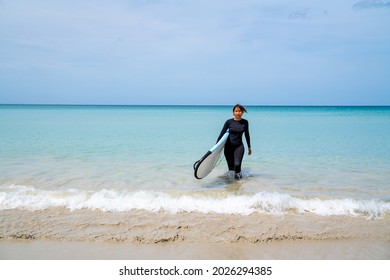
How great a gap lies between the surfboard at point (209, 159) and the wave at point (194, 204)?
3.61ft

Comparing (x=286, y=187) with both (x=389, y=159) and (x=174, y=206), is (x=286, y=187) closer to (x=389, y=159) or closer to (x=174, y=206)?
(x=174, y=206)

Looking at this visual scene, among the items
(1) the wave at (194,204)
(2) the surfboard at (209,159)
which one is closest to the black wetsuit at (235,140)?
(2) the surfboard at (209,159)

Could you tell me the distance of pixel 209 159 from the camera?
7.27 metres

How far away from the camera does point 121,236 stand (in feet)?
13.7

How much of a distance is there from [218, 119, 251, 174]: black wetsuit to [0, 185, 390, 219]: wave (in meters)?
1.52

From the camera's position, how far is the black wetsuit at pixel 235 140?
7172 mm

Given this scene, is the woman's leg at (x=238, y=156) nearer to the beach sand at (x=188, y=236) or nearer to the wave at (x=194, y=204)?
the wave at (x=194, y=204)

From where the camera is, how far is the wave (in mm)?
5191

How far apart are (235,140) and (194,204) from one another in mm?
2317

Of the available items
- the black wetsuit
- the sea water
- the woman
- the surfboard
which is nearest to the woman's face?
the woman

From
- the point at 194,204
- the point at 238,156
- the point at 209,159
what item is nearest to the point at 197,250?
the point at 194,204

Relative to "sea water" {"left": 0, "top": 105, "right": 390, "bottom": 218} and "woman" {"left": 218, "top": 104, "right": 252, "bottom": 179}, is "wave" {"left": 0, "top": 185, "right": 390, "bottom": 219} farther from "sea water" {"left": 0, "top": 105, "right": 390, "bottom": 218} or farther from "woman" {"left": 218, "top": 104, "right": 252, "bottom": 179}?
"woman" {"left": 218, "top": 104, "right": 252, "bottom": 179}

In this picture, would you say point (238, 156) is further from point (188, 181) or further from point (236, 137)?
point (188, 181)

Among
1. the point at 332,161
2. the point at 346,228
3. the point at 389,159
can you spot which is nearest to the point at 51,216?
the point at 346,228
